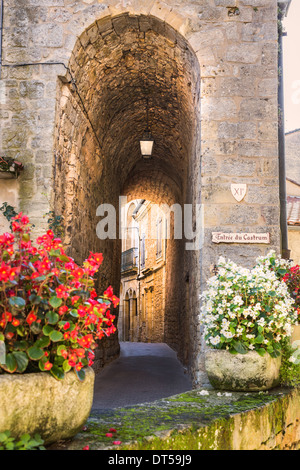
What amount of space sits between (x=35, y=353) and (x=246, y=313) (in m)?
1.76

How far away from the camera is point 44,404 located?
6.05ft

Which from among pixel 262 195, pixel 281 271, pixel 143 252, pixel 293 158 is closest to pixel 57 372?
pixel 281 271

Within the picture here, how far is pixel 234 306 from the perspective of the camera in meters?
3.27

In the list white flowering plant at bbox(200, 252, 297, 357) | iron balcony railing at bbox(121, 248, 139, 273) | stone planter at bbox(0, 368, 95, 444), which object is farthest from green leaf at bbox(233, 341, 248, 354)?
iron balcony railing at bbox(121, 248, 139, 273)

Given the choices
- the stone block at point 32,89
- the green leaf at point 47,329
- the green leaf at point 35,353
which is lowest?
the green leaf at point 35,353

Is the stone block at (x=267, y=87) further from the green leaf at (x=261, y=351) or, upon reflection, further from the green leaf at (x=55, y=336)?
the green leaf at (x=55, y=336)

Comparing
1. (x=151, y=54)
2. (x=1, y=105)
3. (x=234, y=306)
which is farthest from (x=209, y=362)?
(x=151, y=54)

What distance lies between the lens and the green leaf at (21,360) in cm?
183

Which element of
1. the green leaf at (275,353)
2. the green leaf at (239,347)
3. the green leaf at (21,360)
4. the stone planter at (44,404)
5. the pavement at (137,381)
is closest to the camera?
the stone planter at (44,404)

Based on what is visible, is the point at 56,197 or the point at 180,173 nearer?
the point at 56,197

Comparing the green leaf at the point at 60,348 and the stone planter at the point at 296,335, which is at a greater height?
the green leaf at the point at 60,348

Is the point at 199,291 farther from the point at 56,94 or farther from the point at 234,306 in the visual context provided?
the point at 56,94

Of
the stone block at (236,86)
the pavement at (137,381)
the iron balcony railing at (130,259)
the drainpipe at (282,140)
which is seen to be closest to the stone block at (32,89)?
the stone block at (236,86)

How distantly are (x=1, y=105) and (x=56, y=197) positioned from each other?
1.21 metres
